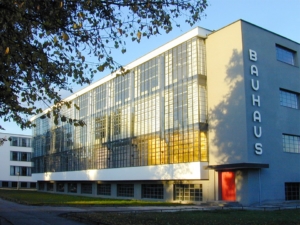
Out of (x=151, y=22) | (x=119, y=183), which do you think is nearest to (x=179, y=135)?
(x=119, y=183)

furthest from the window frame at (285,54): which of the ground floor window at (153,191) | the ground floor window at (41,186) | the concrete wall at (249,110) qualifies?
the ground floor window at (41,186)

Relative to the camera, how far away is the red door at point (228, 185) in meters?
29.5

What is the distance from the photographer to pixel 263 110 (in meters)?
30.3

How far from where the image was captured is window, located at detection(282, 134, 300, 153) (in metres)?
31.8

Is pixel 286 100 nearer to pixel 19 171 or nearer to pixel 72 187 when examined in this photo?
pixel 72 187

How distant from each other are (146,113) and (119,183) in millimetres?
9953

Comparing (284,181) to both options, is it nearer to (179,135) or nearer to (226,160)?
(226,160)

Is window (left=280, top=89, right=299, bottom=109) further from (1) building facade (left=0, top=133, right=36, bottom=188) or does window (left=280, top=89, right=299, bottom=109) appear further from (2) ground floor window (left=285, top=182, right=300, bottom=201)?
(1) building facade (left=0, top=133, right=36, bottom=188)

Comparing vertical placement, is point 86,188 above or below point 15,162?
below

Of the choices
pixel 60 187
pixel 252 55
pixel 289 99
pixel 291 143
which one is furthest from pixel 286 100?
pixel 60 187

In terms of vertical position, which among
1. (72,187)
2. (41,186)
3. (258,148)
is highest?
(258,148)

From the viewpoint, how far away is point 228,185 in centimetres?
2995

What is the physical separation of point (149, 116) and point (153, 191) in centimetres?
733

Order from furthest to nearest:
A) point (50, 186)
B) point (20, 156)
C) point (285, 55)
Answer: point (20, 156), point (50, 186), point (285, 55)
